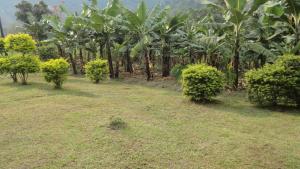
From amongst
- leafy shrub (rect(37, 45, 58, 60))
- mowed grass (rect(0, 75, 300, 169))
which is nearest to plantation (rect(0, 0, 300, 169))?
mowed grass (rect(0, 75, 300, 169))

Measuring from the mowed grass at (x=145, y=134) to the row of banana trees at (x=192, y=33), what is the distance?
102 inches

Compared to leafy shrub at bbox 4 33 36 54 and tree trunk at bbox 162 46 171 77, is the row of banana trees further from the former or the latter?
leafy shrub at bbox 4 33 36 54

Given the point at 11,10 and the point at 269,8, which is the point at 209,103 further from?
the point at 11,10

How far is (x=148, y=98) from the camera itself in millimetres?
12531

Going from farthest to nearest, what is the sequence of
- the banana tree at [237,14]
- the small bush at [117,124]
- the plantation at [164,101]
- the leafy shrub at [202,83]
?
1. the banana tree at [237,14]
2. the leafy shrub at [202,83]
3. the small bush at [117,124]
4. the plantation at [164,101]

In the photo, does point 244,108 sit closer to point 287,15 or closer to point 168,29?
point 287,15

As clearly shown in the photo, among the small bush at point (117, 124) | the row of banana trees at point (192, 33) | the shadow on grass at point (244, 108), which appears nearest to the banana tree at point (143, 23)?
the row of banana trees at point (192, 33)

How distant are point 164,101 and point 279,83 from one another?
11.7ft

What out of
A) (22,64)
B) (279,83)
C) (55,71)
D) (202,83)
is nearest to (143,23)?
(55,71)

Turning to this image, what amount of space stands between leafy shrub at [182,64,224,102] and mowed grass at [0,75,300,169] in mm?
383

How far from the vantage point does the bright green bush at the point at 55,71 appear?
1452 centimetres

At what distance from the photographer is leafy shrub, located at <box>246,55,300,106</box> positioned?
10312 millimetres

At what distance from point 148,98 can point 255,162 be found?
6.37 metres

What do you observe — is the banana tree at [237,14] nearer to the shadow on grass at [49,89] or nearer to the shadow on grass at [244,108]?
the shadow on grass at [244,108]
